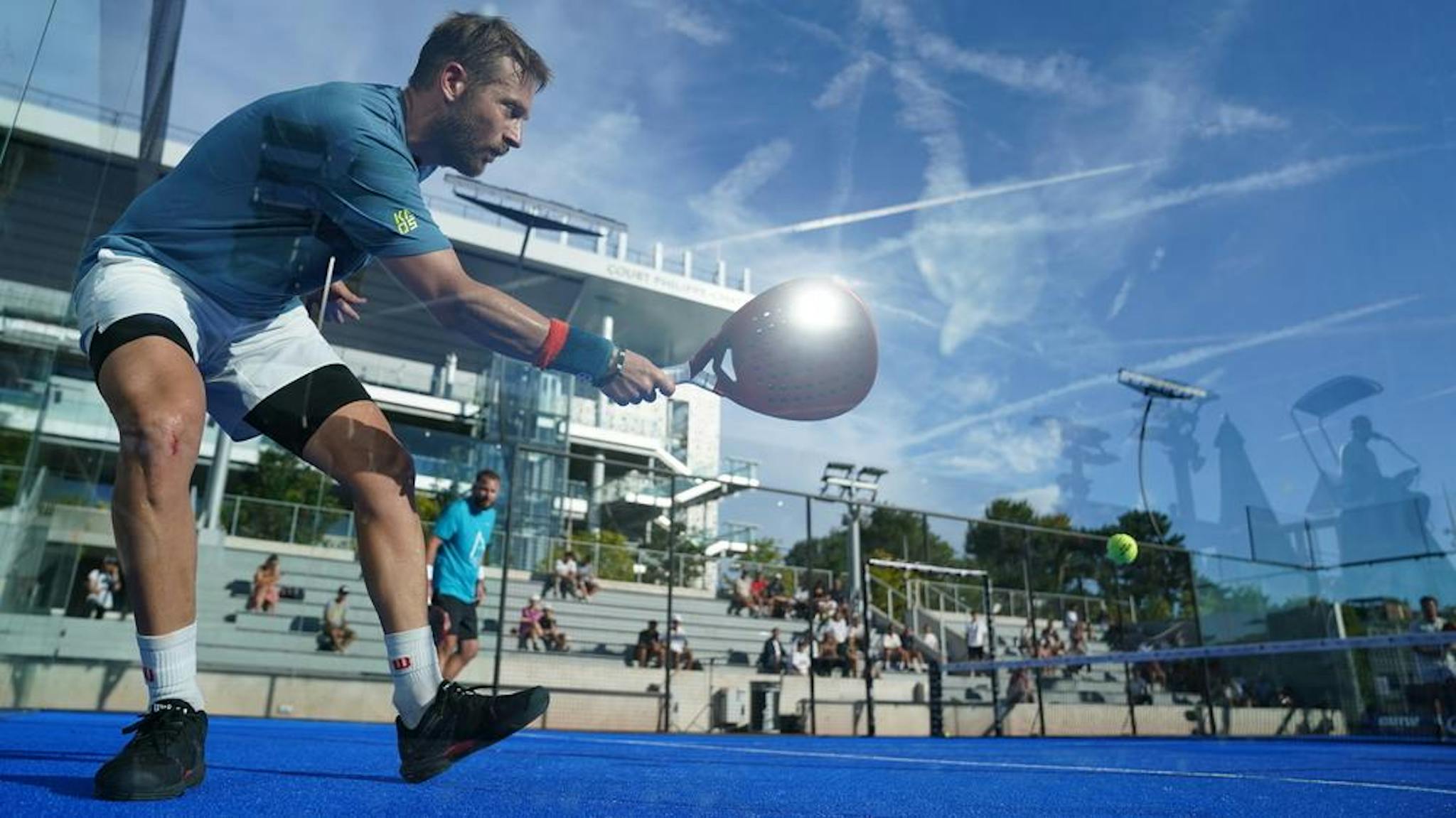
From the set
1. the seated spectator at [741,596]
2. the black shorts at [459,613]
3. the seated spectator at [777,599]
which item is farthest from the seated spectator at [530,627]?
the black shorts at [459,613]

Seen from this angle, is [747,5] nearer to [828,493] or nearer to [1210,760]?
[1210,760]

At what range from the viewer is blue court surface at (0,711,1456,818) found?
141 cm

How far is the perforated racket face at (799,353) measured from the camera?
169cm

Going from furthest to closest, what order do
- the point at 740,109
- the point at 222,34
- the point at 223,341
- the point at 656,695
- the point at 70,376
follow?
the point at 656,695 → the point at 70,376 → the point at 740,109 → the point at 222,34 → the point at 223,341

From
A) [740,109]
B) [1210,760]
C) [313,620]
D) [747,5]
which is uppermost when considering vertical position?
[747,5]

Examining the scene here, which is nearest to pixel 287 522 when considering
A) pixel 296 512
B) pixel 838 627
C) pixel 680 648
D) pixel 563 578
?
pixel 296 512

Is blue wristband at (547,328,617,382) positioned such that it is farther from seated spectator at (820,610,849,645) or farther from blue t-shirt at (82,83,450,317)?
seated spectator at (820,610,849,645)

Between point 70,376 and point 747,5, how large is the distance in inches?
152

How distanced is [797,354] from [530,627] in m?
7.54

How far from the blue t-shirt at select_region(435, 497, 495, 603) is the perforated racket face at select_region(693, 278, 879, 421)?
3508mm

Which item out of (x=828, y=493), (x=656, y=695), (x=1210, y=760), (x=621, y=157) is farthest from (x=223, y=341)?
(x=828, y=493)

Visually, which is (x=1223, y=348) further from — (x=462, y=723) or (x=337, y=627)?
(x=337, y=627)

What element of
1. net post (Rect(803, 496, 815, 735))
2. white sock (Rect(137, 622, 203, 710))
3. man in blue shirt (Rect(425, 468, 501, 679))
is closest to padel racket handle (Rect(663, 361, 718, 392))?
white sock (Rect(137, 622, 203, 710))

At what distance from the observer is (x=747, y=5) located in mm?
3305
